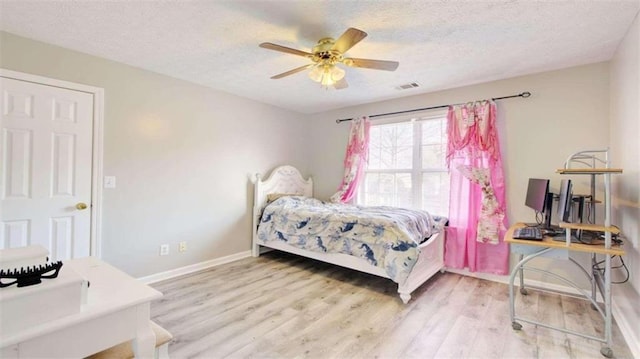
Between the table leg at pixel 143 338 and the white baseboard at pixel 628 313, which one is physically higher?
the table leg at pixel 143 338

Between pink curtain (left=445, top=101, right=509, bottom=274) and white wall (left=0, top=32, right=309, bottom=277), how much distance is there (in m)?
2.65

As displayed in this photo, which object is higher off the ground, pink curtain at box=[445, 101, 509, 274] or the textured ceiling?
the textured ceiling

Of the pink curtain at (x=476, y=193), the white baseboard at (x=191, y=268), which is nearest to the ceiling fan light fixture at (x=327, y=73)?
the pink curtain at (x=476, y=193)

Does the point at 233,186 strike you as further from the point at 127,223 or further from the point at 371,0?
the point at 371,0

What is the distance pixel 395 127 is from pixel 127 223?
11.5ft

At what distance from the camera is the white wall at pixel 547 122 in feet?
9.05

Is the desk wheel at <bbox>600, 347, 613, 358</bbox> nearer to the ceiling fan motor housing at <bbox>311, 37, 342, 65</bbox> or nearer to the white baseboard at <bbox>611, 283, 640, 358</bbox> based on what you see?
the white baseboard at <bbox>611, 283, 640, 358</bbox>

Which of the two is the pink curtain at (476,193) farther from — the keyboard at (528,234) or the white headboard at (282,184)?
the white headboard at (282,184)

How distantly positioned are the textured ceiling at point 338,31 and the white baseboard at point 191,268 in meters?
2.24

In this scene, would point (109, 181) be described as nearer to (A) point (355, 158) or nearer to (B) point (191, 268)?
(B) point (191, 268)

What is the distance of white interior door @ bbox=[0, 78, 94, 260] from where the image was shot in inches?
91.3

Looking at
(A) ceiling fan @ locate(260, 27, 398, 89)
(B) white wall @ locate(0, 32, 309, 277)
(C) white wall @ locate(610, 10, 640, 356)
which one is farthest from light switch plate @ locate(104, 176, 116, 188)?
(C) white wall @ locate(610, 10, 640, 356)

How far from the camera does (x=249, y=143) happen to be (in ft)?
13.5

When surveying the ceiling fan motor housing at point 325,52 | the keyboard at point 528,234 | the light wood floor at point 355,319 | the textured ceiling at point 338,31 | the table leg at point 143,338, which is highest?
the textured ceiling at point 338,31
